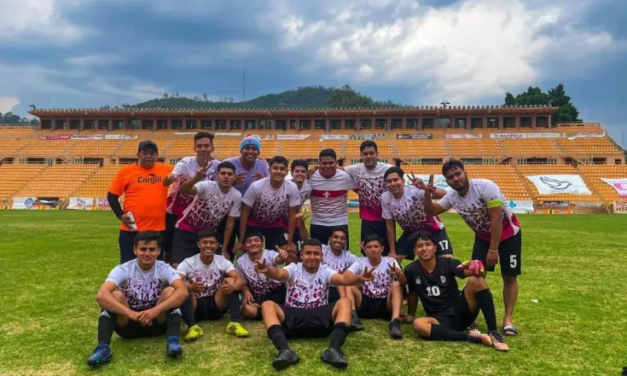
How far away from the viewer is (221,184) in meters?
5.03

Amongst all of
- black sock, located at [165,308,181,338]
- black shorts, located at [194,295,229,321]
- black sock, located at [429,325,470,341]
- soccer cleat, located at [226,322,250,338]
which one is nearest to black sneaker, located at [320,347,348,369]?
A: soccer cleat, located at [226,322,250,338]

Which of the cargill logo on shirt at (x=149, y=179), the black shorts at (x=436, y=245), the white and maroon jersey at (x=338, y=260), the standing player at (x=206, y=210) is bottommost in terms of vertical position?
the white and maroon jersey at (x=338, y=260)

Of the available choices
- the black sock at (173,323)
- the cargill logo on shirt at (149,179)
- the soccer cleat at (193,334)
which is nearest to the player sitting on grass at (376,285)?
the soccer cleat at (193,334)

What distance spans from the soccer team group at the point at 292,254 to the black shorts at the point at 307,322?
0.03 ft

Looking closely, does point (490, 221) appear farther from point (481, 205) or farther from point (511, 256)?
point (511, 256)

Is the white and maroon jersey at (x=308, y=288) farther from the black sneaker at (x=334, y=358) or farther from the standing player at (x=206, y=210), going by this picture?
the standing player at (x=206, y=210)

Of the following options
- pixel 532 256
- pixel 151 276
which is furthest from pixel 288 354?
pixel 532 256

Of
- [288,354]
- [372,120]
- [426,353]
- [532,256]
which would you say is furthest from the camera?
[372,120]

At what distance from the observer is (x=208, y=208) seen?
5.08 meters

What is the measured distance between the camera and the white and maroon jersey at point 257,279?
191 inches

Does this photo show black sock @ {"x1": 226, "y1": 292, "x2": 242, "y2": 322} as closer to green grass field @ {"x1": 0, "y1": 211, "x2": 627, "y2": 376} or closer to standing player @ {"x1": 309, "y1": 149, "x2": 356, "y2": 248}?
green grass field @ {"x1": 0, "y1": 211, "x2": 627, "y2": 376}

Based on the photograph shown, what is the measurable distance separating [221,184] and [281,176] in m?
0.74

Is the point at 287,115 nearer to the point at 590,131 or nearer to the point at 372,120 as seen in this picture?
the point at 372,120

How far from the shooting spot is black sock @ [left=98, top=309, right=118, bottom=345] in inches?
144
